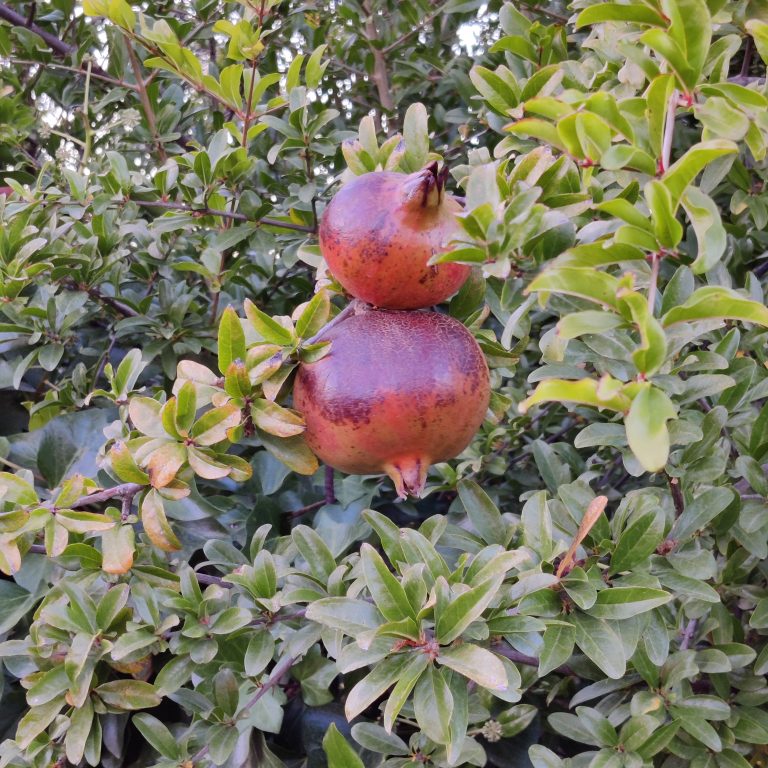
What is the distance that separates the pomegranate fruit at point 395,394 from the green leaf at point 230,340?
65 millimetres

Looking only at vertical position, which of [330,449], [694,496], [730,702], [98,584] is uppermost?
[330,449]

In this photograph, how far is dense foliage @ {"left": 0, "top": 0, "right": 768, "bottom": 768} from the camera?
1.80 feet

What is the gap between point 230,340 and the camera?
0.67 meters

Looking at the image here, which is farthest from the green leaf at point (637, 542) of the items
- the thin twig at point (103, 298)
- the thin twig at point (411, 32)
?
the thin twig at point (411, 32)

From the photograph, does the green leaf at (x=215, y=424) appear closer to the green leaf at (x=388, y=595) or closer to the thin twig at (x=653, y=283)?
the green leaf at (x=388, y=595)

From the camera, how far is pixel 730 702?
0.86 meters

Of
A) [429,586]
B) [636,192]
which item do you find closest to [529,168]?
[636,192]

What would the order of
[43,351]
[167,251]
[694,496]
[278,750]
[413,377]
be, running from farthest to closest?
[167,251]
[43,351]
[278,750]
[694,496]
[413,377]

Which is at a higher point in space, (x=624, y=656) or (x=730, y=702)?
(x=624, y=656)

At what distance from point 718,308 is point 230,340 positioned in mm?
424

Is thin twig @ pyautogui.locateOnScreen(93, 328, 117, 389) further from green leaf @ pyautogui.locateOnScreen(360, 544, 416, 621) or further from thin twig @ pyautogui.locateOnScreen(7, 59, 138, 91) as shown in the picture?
green leaf @ pyautogui.locateOnScreen(360, 544, 416, 621)

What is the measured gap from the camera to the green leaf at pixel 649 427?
0.40m

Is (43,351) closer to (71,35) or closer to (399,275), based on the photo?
(399,275)

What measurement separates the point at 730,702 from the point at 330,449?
2.04 ft
